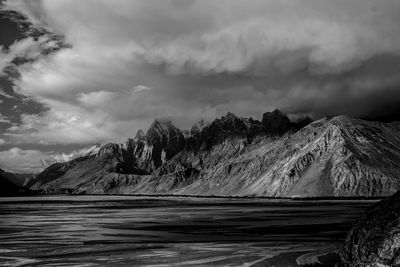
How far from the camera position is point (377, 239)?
930 inches

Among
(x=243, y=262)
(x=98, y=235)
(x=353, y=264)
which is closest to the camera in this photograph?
(x=353, y=264)

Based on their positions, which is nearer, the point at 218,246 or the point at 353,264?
the point at 353,264

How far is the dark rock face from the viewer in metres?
22.7

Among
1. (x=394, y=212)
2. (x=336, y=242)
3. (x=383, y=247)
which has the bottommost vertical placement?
(x=336, y=242)

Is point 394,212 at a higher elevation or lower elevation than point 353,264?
higher

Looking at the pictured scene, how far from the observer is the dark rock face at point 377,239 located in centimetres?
2267

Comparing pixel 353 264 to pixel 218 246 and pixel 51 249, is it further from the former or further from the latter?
pixel 51 249

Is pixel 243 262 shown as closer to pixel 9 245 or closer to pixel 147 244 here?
pixel 147 244

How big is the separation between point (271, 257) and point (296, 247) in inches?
275

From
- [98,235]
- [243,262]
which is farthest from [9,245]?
[243,262]

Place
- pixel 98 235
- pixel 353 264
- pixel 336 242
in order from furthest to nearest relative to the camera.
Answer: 1. pixel 98 235
2. pixel 336 242
3. pixel 353 264

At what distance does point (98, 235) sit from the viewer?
185ft

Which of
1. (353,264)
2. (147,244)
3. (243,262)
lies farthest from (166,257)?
(353,264)

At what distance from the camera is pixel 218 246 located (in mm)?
43562
